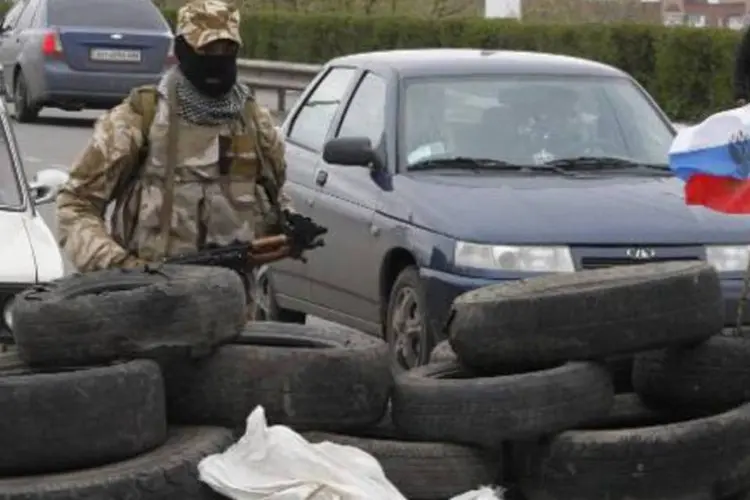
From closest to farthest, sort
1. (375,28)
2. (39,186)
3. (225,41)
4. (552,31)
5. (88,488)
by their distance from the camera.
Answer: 1. (88,488)
2. (225,41)
3. (39,186)
4. (552,31)
5. (375,28)

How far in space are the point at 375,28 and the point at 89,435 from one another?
2872 centimetres

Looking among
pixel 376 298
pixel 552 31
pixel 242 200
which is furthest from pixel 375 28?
pixel 242 200

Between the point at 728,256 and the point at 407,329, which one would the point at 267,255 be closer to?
the point at 407,329

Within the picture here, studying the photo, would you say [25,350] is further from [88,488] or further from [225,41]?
[225,41]

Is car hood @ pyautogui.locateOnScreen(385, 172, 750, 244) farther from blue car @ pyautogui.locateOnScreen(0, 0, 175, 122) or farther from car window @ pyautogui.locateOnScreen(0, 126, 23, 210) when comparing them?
blue car @ pyautogui.locateOnScreen(0, 0, 175, 122)

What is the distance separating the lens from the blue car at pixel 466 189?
872cm

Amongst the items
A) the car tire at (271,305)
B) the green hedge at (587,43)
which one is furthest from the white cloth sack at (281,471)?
the green hedge at (587,43)

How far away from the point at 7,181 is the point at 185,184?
8.39 feet

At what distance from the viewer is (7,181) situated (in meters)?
8.96

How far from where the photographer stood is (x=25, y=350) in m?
5.57

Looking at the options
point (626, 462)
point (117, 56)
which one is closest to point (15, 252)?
point (626, 462)

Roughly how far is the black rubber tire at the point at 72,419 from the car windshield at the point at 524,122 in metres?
4.49

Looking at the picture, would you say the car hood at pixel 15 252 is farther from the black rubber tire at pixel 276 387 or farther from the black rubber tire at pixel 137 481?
the black rubber tire at pixel 137 481

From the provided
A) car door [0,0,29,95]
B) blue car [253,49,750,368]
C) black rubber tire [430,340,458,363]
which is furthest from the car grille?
car door [0,0,29,95]
